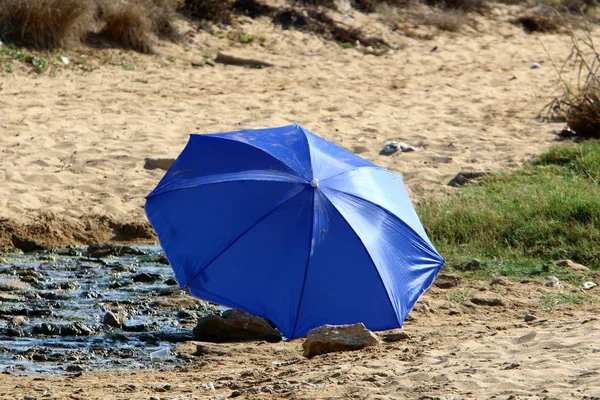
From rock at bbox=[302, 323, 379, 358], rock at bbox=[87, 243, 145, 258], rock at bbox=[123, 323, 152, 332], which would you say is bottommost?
rock at bbox=[87, 243, 145, 258]

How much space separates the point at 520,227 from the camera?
7219 millimetres

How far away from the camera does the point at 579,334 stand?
4.75m

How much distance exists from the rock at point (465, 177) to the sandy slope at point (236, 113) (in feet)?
0.34

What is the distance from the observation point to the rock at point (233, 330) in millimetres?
5434

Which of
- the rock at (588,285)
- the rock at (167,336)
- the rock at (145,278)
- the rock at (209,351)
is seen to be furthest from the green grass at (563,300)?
the rock at (145,278)

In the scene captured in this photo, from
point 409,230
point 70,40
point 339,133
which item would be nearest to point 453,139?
point 339,133

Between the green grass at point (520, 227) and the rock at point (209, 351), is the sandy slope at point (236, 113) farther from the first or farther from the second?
the rock at point (209, 351)

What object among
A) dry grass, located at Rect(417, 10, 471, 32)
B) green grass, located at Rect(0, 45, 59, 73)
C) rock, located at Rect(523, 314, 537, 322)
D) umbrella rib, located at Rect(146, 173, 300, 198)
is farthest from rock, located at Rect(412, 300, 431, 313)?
dry grass, located at Rect(417, 10, 471, 32)

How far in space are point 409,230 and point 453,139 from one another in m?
5.31

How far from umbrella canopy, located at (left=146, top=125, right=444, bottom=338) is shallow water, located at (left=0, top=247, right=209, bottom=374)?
0.60m

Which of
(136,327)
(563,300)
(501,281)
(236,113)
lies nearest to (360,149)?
(236,113)

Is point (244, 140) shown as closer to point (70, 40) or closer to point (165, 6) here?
point (70, 40)

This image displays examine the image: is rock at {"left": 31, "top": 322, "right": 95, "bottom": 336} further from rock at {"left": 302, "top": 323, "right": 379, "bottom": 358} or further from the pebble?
the pebble

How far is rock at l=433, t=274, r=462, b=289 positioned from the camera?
6.43m
